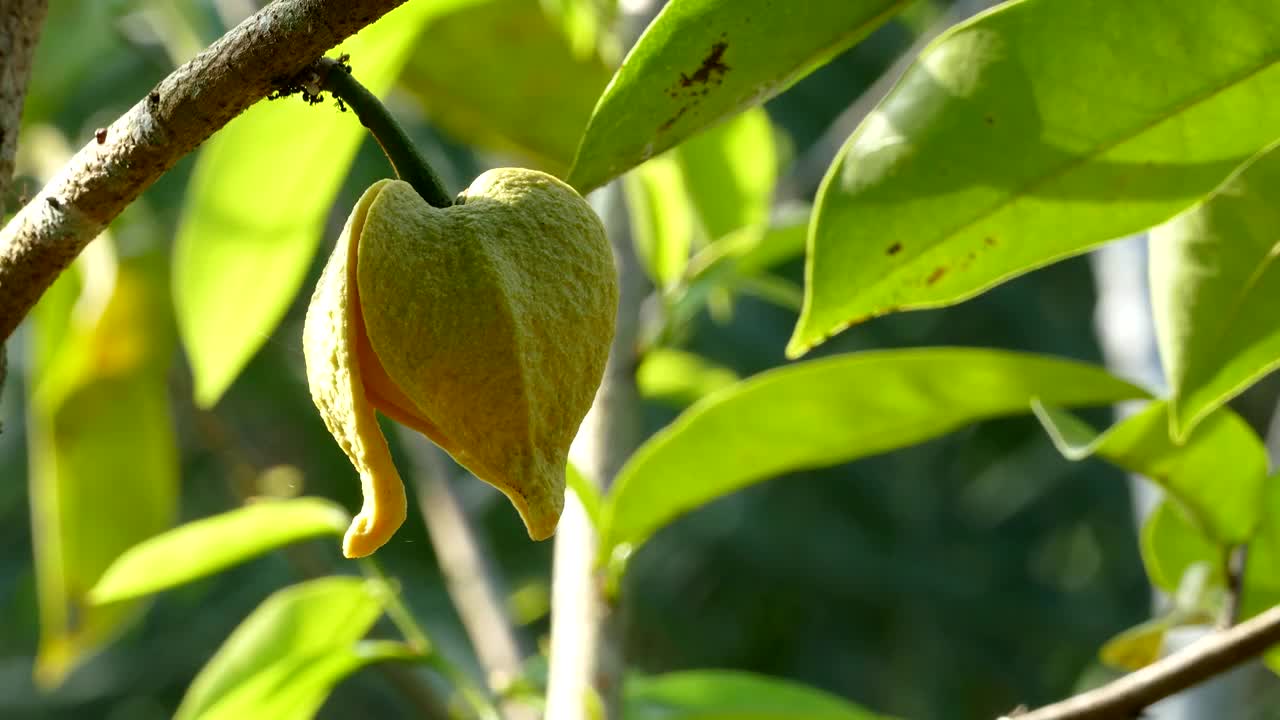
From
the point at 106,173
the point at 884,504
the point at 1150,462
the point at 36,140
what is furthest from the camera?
the point at 884,504

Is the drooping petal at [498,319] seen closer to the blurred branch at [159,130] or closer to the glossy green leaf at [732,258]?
the blurred branch at [159,130]

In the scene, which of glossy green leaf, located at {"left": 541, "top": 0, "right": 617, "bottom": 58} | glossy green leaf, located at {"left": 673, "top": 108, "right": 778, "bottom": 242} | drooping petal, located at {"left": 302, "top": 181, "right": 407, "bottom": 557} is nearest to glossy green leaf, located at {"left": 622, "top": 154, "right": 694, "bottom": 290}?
glossy green leaf, located at {"left": 673, "top": 108, "right": 778, "bottom": 242}

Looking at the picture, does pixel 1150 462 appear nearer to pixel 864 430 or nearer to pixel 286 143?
pixel 864 430

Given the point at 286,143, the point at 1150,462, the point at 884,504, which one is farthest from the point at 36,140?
the point at 884,504

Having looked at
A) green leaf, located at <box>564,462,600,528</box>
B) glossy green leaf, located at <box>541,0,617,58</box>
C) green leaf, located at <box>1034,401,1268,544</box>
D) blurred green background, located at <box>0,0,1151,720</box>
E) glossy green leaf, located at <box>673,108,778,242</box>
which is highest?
glossy green leaf, located at <box>541,0,617,58</box>

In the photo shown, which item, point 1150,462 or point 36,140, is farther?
point 36,140

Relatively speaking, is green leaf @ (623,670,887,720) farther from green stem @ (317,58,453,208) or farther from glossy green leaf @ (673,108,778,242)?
green stem @ (317,58,453,208)
